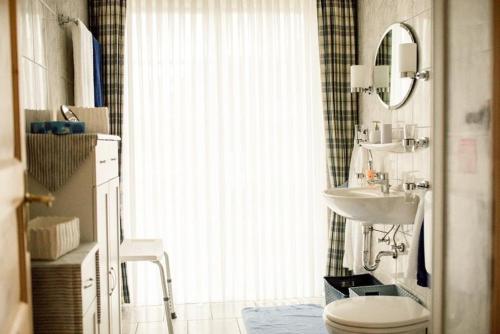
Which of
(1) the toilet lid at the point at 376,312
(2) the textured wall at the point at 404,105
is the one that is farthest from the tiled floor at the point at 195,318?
(1) the toilet lid at the point at 376,312

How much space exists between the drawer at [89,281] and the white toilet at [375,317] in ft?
3.18

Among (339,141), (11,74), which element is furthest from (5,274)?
(339,141)

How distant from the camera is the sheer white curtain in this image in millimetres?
3480

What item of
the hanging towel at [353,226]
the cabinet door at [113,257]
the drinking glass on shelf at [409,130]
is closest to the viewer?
the cabinet door at [113,257]

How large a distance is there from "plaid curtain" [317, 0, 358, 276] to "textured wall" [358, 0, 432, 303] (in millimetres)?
86

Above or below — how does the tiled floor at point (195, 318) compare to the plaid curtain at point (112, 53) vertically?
below

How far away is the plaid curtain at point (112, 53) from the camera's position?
11.1 feet

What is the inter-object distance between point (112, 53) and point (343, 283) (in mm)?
2134

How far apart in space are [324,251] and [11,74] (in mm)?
2918

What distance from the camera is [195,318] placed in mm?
3309

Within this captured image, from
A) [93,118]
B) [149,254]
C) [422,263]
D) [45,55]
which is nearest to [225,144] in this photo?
[149,254]

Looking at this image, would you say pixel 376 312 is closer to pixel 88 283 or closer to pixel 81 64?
pixel 88 283

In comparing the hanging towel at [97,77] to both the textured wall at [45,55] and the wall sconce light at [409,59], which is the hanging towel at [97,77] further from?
the wall sconce light at [409,59]

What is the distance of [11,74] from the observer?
1.06 m
